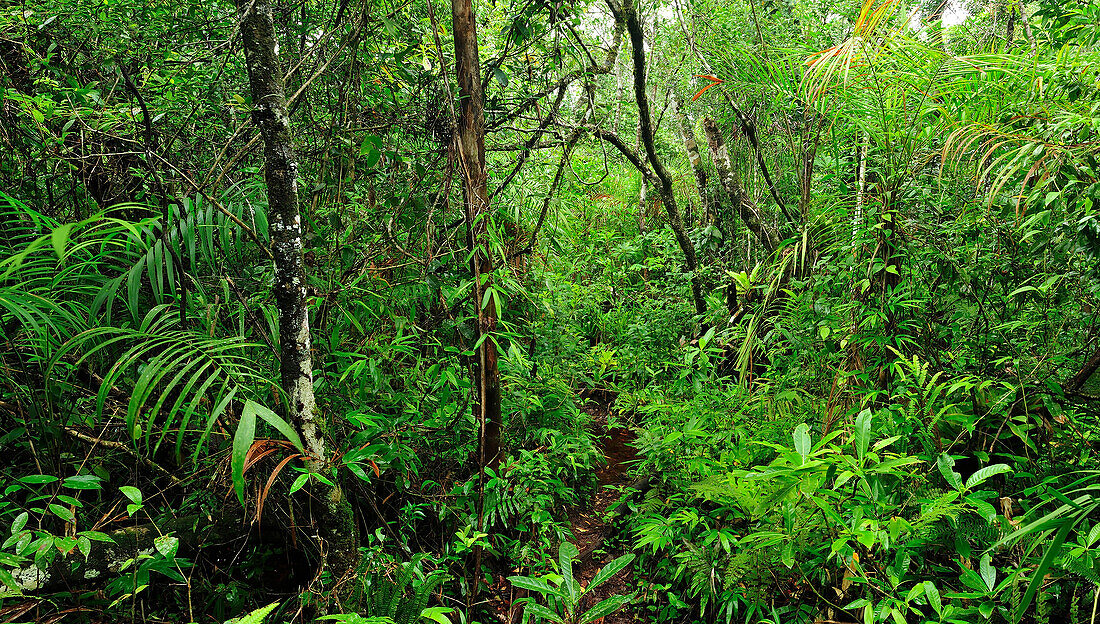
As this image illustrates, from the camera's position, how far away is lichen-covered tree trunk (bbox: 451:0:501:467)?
101 inches

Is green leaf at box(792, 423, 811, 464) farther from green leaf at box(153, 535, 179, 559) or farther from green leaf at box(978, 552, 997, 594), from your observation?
green leaf at box(153, 535, 179, 559)

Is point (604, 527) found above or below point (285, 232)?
below

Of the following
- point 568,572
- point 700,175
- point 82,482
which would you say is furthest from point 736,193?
point 82,482

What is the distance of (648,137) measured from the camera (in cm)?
398

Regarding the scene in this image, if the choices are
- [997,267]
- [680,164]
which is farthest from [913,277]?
[680,164]

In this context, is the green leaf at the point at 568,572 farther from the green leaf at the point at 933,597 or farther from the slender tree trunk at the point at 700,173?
the slender tree trunk at the point at 700,173

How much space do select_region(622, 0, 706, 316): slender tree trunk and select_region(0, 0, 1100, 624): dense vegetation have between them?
5 centimetres

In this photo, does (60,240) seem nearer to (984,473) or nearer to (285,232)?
(285,232)

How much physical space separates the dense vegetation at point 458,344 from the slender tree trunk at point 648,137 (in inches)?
2.0

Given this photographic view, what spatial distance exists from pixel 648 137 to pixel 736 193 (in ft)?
3.17

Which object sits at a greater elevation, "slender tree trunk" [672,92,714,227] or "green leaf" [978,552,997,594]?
"slender tree trunk" [672,92,714,227]

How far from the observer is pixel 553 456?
10.9 feet

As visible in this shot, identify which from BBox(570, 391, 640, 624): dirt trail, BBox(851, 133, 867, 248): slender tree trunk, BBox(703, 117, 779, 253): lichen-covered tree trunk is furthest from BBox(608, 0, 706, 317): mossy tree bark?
BBox(851, 133, 867, 248): slender tree trunk

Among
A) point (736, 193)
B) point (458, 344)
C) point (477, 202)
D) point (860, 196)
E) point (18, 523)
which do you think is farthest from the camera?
point (736, 193)
